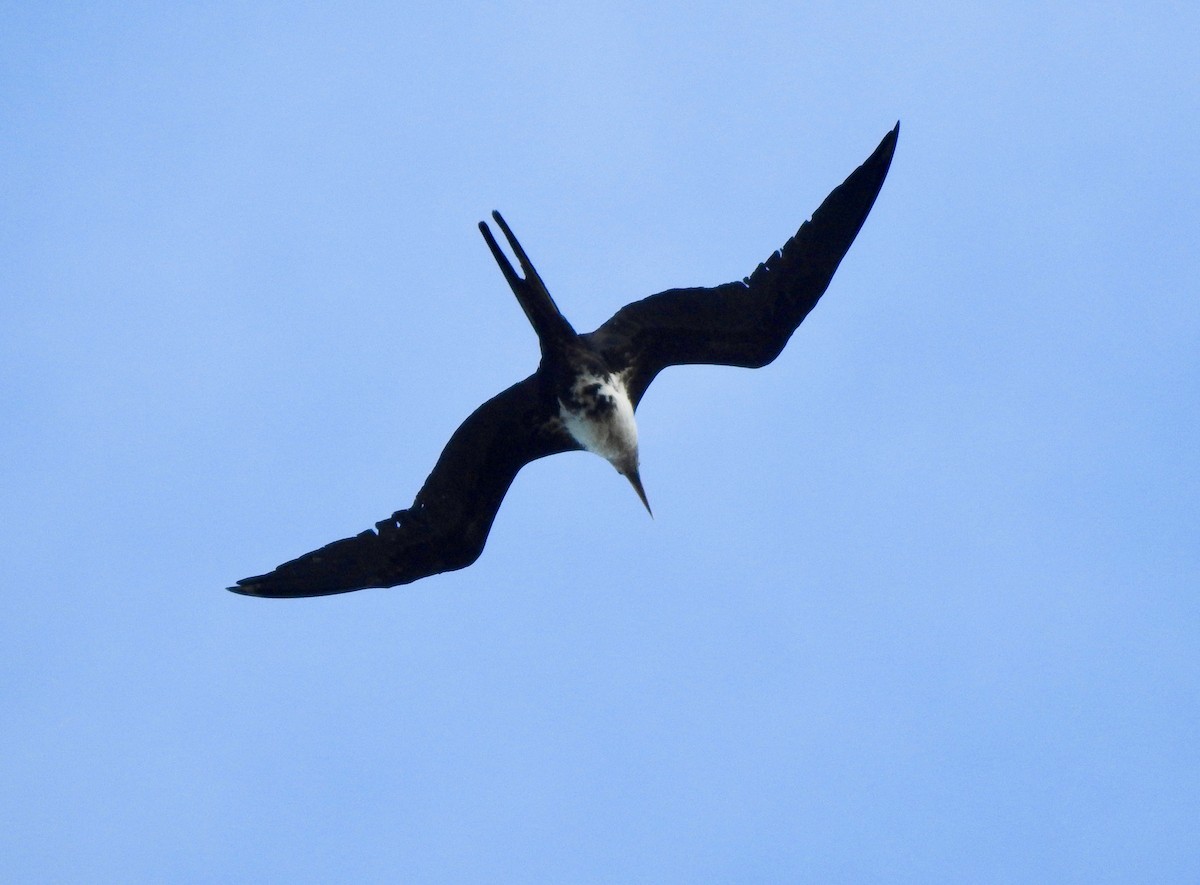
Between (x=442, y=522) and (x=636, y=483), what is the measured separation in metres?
1.88

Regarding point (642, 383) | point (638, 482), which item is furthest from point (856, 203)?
point (638, 482)

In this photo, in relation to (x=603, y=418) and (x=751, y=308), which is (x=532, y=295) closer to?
(x=603, y=418)

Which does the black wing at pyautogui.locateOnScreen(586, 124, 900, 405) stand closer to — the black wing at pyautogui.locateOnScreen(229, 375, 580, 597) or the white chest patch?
the white chest patch

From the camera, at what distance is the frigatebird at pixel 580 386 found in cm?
1002

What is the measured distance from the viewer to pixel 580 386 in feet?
33.2

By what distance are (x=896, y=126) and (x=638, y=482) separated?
3.94m

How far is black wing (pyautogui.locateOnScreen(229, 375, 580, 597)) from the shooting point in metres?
10.2

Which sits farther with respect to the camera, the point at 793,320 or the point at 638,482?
the point at 638,482

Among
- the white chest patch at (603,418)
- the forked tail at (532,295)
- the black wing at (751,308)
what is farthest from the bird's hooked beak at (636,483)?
the forked tail at (532,295)

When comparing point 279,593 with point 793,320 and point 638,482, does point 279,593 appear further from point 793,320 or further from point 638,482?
point 793,320

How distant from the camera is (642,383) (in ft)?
34.7

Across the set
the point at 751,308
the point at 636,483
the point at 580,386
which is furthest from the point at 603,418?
the point at 751,308

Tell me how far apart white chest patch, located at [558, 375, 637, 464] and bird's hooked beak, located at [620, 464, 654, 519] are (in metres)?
0.19

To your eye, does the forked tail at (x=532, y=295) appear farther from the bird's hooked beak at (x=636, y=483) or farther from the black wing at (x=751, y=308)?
the bird's hooked beak at (x=636, y=483)
